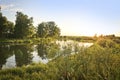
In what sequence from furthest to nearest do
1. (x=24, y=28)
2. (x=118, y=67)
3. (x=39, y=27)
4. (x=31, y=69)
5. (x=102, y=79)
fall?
(x=39, y=27) → (x=24, y=28) → (x=31, y=69) → (x=118, y=67) → (x=102, y=79)

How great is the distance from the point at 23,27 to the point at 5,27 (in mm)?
7016

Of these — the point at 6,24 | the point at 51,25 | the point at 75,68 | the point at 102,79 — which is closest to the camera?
the point at 102,79

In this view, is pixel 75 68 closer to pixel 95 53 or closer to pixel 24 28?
pixel 95 53

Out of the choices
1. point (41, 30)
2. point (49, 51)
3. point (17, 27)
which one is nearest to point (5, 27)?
point (17, 27)

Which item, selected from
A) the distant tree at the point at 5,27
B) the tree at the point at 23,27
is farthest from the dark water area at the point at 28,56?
the tree at the point at 23,27

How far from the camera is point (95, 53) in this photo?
37.0 ft

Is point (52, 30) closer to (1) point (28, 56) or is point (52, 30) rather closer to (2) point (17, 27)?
(2) point (17, 27)

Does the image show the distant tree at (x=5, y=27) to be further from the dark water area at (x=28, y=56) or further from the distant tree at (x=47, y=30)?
the dark water area at (x=28, y=56)

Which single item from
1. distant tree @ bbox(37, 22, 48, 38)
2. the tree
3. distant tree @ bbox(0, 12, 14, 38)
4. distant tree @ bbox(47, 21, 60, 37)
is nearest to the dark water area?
distant tree @ bbox(0, 12, 14, 38)

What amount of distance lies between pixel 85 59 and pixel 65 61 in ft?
3.45

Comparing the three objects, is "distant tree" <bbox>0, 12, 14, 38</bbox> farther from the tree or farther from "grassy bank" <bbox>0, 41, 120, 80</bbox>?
"grassy bank" <bbox>0, 41, 120, 80</bbox>

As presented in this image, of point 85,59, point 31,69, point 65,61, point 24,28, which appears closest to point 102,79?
point 85,59

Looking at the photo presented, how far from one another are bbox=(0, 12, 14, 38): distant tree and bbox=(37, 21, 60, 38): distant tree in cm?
2197

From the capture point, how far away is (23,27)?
278 feet
